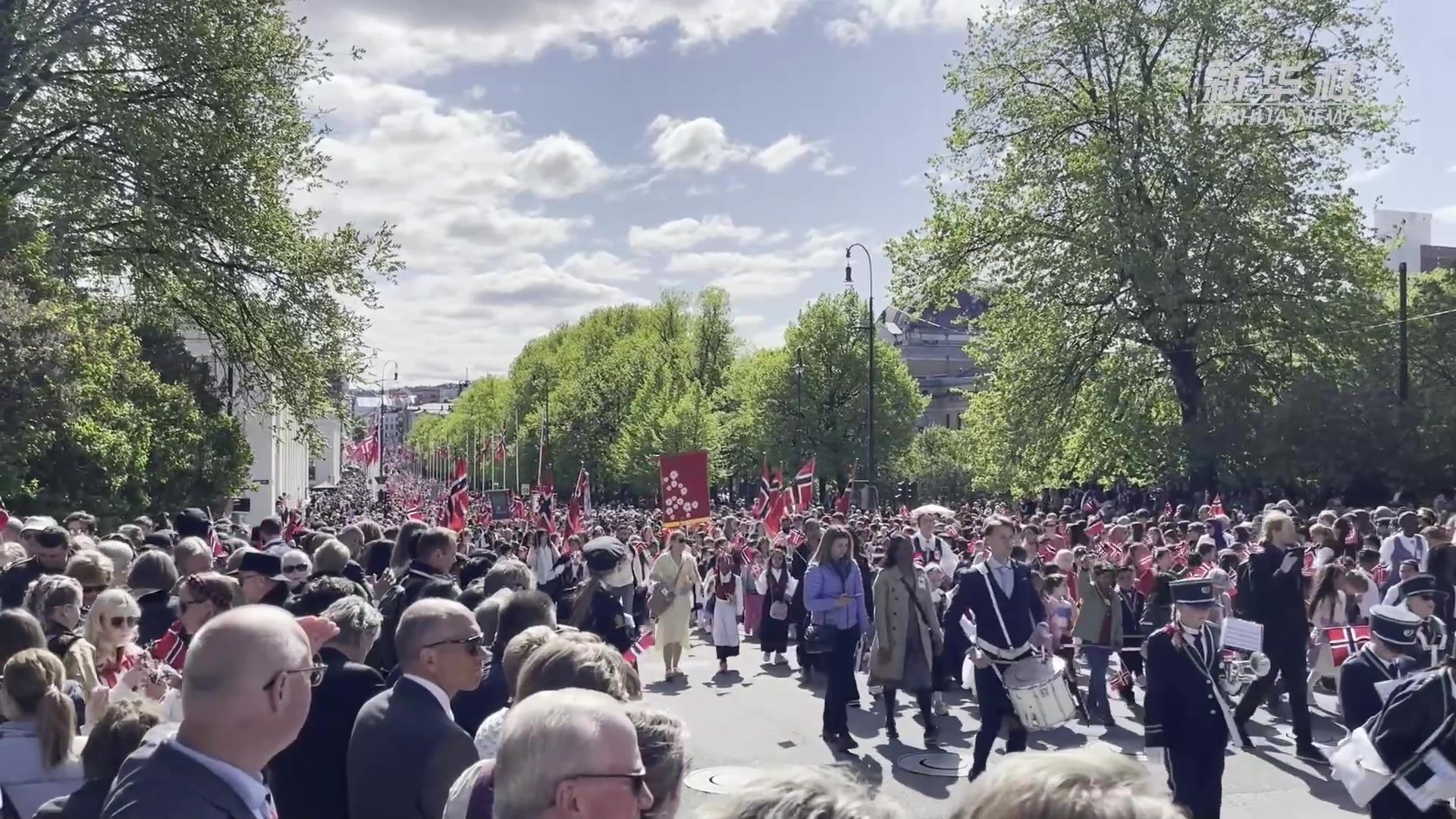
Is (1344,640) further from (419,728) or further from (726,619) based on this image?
(419,728)

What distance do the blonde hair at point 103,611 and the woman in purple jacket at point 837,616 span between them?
5683 millimetres

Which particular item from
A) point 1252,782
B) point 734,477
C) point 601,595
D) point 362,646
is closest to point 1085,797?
point 362,646

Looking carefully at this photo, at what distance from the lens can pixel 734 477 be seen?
59.9 m

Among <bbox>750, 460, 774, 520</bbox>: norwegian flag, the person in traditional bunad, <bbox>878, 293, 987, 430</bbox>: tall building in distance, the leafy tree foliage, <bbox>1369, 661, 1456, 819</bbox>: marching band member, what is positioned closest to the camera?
<bbox>1369, 661, 1456, 819</bbox>: marching band member

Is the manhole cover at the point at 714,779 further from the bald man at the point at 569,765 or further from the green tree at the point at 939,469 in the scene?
the green tree at the point at 939,469

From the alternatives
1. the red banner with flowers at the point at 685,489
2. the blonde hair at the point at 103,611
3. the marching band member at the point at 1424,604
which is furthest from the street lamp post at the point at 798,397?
the blonde hair at the point at 103,611

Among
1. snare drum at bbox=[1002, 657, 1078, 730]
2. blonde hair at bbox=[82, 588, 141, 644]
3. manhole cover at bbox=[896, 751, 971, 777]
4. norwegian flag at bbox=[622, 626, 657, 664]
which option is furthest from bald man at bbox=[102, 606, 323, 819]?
manhole cover at bbox=[896, 751, 971, 777]

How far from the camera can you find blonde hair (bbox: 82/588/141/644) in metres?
5.64

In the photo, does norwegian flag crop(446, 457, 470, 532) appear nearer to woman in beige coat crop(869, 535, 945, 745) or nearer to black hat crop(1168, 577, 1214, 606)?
woman in beige coat crop(869, 535, 945, 745)

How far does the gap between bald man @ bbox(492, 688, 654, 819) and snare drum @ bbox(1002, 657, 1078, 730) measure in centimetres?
574

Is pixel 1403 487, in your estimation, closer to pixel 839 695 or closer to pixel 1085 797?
pixel 839 695

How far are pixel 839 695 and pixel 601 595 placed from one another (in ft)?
9.65

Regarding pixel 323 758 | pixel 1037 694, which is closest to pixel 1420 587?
pixel 1037 694

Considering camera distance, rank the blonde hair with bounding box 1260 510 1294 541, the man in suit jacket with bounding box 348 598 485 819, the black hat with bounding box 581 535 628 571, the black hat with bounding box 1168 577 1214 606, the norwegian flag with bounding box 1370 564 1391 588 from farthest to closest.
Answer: the norwegian flag with bounding box 1370 564 1391 588, the blonde hair with bounding box 1260 510 1294 541, the black hat with bounding box 581 535 628 571, the black hat with bounding box 1168 577 1214 606, the man in suit jacket with bounding box 348 598 485 819
